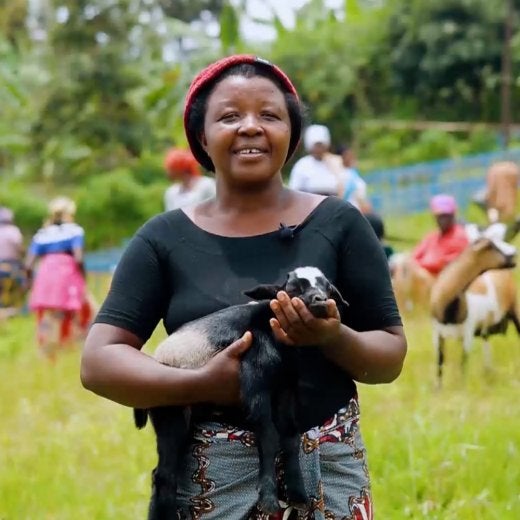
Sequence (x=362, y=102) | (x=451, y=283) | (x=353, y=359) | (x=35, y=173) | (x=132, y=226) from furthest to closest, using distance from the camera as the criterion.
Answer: (x=362, y=102)
(x=35, y=173)
(x=132, y=226)
(x=451, y=283)
(x=353, y=359)

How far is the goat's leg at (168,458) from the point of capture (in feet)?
6.57

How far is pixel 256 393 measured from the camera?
76.2 inches

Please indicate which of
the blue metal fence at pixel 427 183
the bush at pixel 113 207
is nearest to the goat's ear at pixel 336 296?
the blue metal fence at pixel 427 183

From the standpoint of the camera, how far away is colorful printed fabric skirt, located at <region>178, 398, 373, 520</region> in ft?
6.55

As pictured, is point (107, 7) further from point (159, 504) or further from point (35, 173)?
point (159, 504)

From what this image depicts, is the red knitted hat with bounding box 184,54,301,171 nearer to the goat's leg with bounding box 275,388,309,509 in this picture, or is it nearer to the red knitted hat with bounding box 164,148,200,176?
the goat's leg with bounding box 275,388,309,509

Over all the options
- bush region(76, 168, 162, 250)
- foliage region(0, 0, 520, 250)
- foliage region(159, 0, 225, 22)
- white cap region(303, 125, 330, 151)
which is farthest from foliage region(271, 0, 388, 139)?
white cap region(303, 125, 330, 151)

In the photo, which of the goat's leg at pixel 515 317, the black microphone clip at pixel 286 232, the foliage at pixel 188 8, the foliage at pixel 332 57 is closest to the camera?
the black microphone clip at pixel 286 232

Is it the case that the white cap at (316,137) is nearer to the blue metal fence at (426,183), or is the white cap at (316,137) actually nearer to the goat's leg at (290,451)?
the goat's leg at (290,451)

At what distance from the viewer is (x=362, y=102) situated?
22.3 m

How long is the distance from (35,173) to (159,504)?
19110 millimetres

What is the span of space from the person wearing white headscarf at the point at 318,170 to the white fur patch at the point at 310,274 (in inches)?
259

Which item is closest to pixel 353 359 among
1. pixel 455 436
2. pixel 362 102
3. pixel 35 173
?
pixel 455 436

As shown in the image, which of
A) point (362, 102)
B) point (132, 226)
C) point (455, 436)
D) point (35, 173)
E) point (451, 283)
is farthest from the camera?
point (362, 102)
